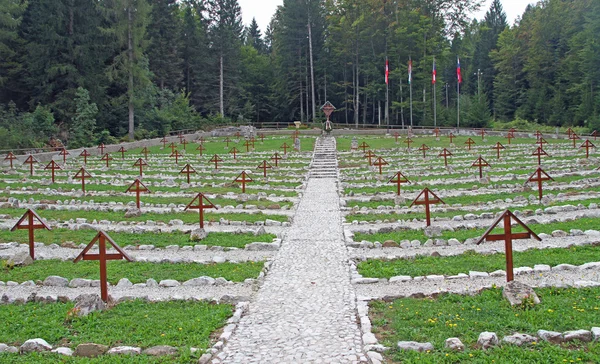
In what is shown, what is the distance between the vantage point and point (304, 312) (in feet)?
28.3

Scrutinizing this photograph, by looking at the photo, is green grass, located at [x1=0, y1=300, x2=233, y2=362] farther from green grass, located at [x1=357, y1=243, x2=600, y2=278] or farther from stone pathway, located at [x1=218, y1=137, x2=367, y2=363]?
green grass, located at [x1=357, y1=243, x2=600, y2=278]

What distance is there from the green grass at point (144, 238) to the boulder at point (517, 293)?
22.7ft

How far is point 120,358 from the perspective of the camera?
682 centimetres

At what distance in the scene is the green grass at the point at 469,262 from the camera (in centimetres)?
1068

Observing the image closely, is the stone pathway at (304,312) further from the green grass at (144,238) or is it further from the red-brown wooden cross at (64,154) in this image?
the red-brown wooden cross at (64,154)

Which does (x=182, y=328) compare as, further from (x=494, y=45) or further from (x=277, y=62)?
(x=494, y=45)

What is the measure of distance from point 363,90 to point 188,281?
60.4 meters

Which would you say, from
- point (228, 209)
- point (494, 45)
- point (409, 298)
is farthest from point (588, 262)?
point (494, 45)

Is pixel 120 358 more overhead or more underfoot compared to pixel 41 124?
Answer: more underfoot

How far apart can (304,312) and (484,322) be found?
2659 mm

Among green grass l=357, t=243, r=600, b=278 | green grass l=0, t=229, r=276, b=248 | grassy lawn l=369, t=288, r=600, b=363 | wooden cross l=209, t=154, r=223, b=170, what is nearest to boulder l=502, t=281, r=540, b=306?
grassy lawn l=369, t=288, r=600, b=363

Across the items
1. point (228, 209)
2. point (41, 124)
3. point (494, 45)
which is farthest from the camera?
point (494, 45)

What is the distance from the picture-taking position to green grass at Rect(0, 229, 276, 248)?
14.3 metres

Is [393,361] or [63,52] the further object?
[63,52]
